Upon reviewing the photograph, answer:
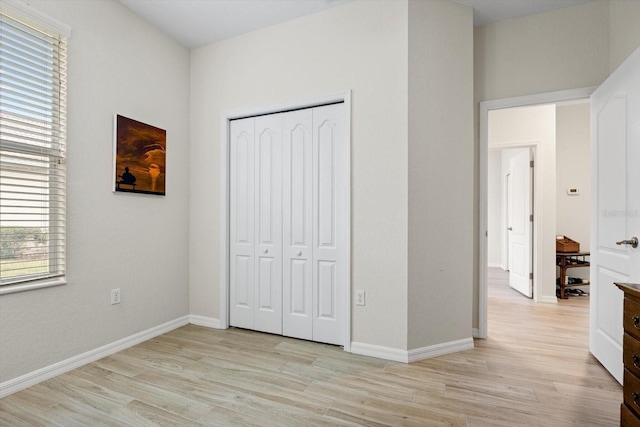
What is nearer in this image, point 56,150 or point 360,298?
point 56,150

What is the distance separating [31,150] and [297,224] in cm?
195

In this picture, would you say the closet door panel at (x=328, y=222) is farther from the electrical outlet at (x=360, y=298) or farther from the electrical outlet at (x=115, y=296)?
the electrical outlet at (x=115, y=296)

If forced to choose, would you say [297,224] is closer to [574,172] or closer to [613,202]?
[613,202]

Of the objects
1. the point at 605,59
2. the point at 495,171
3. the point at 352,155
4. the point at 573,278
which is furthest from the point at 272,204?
the point at 495,171

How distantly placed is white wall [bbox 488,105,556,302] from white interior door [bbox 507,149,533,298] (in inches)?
4.8

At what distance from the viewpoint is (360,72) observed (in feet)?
8.56

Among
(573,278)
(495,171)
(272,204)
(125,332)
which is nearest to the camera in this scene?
(125,332)

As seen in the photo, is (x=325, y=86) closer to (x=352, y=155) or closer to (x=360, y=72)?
(x=360, y=72)

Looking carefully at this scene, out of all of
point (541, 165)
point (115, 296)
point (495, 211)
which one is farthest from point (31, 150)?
point (495, 211)

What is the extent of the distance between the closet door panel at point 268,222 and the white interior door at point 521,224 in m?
3.60

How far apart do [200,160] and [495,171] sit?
699cm

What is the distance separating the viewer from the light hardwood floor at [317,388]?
5.78 feet

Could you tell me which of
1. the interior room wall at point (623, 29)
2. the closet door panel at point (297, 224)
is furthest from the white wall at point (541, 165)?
the closet door panel at point (297, 224)

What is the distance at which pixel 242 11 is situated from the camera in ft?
9.00
